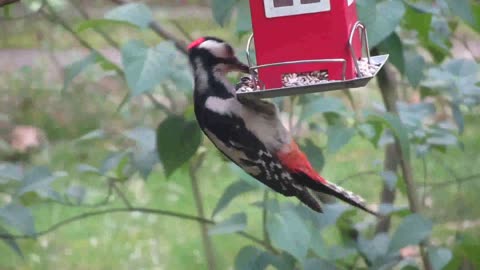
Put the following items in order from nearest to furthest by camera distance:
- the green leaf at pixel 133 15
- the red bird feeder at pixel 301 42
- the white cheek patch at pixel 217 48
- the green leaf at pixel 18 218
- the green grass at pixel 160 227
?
the red bird feeder at pixel 301 42 → the white cheek patch at pixel 217 48 → the green leaf at pixel 133 15 → the green leaf at pixel 18 218 → the green grass at pixel 160 227

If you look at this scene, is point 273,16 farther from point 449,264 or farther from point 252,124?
point 449,264

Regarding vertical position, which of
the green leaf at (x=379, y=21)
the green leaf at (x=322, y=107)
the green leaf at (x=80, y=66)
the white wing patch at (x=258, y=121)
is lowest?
the green leaf at (x=322, y=107)

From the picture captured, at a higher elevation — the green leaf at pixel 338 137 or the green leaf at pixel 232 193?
the green leaf at pixel 338 137

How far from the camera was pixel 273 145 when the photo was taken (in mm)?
2137

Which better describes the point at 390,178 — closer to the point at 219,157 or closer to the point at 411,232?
the point at 411,232

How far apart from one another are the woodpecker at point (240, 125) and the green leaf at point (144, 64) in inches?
4.9

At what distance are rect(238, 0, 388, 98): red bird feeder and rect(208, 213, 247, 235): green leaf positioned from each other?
2.04 ft

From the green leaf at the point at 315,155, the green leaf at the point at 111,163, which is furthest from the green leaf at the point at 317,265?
the green leaf at the point at 111,163

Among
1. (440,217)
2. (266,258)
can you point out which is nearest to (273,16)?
(266,258)

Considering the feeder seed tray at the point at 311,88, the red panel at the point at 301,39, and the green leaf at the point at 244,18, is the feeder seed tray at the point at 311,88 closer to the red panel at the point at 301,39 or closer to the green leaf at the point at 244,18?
the red panel at the point at 301,39

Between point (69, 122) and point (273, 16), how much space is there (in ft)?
15.3

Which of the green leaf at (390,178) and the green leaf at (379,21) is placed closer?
the green leaf at (379,21)

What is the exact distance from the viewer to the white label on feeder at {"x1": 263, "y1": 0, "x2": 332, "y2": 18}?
6.34 ft

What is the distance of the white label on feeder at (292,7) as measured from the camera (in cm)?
193
